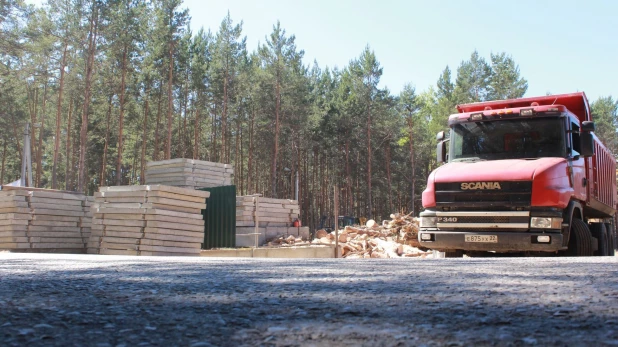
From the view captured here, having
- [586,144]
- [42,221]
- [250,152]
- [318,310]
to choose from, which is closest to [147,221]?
[42,221]

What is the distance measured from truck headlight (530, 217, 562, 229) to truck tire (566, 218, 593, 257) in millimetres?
825

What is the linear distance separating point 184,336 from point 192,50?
138 feet

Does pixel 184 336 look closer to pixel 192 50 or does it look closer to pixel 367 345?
pixel 367 345

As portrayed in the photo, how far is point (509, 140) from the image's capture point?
10.1 meters

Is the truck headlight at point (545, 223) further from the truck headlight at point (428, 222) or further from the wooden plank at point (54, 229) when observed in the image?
the wooden plank at point (54, 229)

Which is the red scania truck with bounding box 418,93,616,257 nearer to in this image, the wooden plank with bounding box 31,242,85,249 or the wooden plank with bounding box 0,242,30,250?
the wooden plank with bounding box 31,242,85,249

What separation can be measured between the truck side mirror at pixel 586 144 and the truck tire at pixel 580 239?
120 centimetres

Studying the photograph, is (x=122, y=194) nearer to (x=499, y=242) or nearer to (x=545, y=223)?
(x=499, y=242)

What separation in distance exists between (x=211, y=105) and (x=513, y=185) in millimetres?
38618

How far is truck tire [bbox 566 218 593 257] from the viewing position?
9.62 meters

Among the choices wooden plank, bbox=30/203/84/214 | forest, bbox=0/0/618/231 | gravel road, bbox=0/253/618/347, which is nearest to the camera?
gravel road, bbox=0/253/618/347

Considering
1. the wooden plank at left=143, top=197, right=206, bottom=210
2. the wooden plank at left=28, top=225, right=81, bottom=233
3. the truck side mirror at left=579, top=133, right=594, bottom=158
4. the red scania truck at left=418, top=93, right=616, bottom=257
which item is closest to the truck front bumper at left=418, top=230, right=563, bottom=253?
the red scania truck at left=418, top=93, right=616, bottom=257

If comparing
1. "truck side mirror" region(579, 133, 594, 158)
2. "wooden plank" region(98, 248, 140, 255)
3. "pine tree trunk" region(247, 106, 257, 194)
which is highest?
"pine tree trunk" region(247, 106, 257, 194)

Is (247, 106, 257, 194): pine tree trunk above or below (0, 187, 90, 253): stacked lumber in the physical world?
above
